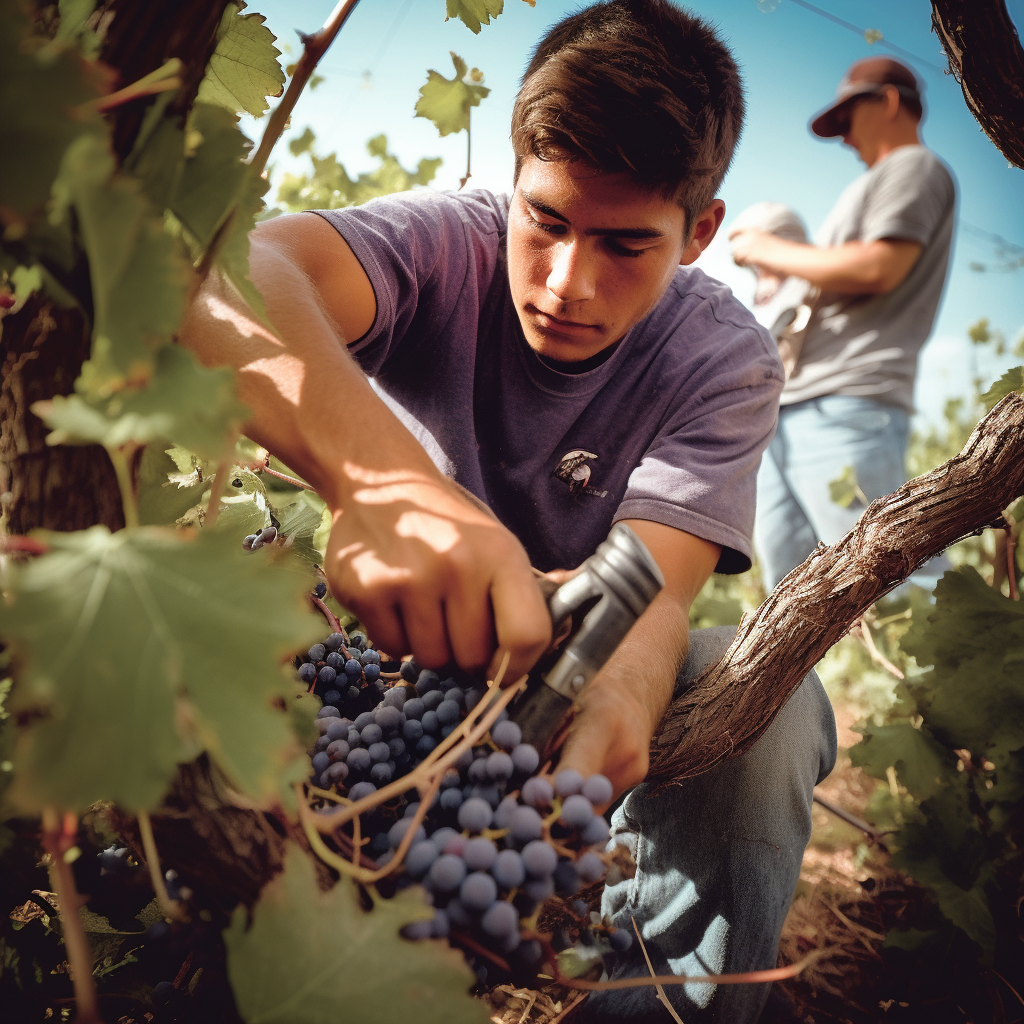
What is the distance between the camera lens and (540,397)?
1.52 m

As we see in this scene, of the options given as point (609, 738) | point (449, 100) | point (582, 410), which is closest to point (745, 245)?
point (449, 100)

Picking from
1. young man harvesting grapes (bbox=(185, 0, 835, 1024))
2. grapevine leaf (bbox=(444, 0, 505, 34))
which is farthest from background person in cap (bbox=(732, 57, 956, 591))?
grapevine leaf (bbox=(444, 0, 505, 34))

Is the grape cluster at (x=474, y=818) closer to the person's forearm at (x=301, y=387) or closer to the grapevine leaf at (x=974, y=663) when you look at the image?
the person's forearm at (x=301, y=387)

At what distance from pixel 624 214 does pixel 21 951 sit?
4.13 ft

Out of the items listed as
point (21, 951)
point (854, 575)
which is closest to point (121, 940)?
point (21, 951)

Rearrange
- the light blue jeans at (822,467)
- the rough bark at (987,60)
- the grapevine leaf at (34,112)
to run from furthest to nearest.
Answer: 1. the light blue jeans at (822,467)
2. the rough bark at (987,60)
3. the grapevine leaf at (34,112)

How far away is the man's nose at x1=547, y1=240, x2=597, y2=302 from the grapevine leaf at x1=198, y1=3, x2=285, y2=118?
0.59 metres

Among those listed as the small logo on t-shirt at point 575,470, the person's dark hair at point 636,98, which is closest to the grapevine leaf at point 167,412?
the person's dark hair at point 636,98

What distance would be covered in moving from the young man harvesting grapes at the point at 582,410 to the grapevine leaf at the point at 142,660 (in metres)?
0.27

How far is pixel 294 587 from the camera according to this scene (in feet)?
1.22

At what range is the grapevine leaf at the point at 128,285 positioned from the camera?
0.33 metres

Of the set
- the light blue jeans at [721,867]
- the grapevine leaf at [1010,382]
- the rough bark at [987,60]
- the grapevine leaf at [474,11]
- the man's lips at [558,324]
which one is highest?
the rough bark at [987,60]

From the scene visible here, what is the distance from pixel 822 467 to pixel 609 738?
2.13m

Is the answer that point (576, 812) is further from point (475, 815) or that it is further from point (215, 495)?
point (215, 495)
